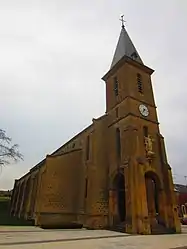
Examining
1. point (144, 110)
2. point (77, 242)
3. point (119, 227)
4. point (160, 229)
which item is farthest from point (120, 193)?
point (77, 242)

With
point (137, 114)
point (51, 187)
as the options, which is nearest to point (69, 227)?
point (51, 187)

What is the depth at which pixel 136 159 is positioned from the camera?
890 inches

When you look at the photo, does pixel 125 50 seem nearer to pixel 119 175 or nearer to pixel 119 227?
pixel 119 175

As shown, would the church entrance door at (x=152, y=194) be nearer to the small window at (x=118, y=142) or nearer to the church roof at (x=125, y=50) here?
the small window at (x=118, y=142)

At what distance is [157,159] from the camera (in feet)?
82.6

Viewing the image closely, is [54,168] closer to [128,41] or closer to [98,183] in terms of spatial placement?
[98,183]

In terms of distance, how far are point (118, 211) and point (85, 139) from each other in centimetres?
918

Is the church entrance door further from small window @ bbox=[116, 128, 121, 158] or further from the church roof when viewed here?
the church roof

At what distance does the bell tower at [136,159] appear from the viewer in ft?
70.5

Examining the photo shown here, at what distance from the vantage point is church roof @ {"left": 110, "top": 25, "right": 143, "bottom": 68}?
30.8 m

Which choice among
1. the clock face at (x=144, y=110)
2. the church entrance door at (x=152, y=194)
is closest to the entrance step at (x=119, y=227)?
the church entrance door at (x=152, y=194)

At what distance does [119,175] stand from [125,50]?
16.3m

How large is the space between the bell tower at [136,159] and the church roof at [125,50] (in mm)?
667

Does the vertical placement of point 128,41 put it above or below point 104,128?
above
